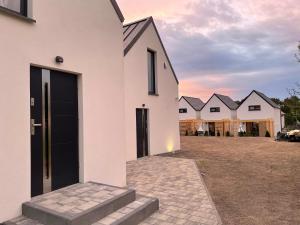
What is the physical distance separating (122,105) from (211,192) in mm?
3219

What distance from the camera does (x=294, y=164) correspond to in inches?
427

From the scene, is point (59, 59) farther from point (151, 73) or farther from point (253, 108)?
point (253, 108)

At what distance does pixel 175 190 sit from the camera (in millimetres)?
6855

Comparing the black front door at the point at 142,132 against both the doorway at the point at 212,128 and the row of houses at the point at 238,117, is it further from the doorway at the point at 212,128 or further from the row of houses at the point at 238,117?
the doorway at the point at 212,128

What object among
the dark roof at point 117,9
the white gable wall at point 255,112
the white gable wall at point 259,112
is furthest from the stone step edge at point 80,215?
the white gable wall at point 255,112

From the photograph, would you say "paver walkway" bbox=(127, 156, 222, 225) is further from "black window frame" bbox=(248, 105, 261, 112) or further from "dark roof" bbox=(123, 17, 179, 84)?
"black window frame" bbox=(248, 105, 261, 112)

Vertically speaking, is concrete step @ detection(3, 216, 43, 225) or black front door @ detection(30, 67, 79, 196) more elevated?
black front door @ detection(30, 67, 79, 196)

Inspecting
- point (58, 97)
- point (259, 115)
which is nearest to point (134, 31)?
point (58, 97)

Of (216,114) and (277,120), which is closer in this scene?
(277,120)

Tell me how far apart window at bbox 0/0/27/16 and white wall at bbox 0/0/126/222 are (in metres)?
0.19

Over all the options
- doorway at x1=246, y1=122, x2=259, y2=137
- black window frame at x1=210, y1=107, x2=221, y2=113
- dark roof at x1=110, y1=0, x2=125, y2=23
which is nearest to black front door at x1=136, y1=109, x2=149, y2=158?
dark roof at x1=110, y1=0, x2=125, y2=23

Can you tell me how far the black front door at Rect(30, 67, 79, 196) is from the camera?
5047 mm

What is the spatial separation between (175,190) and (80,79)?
11.8 feet

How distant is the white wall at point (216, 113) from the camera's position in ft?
A: 128
